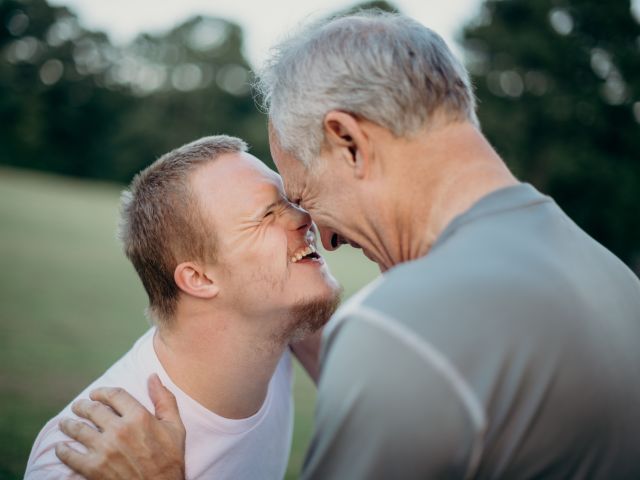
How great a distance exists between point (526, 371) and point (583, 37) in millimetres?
42915

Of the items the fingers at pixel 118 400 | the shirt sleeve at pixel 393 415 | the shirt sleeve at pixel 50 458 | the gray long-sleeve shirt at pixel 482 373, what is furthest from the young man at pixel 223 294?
the shirt sleeve at pixel 393 415

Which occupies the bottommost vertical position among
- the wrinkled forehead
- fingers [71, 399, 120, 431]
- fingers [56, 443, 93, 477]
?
fingers [56, 443, 93, 477]

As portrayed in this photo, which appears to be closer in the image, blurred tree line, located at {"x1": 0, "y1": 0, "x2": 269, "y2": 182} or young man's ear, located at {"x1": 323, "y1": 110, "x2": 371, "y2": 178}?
young man's ear, located at {"x1": 323, "y1": 110, "x2": 371, "y2": 178}

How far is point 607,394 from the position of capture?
167 centimetres

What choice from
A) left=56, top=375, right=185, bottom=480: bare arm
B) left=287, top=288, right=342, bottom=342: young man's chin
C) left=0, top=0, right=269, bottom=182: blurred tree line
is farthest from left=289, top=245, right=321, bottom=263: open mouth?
left=0, top=0, right=269, bottom=182: blurred tree line

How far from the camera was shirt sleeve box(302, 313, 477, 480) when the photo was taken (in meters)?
1.48

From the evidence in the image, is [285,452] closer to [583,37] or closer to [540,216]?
[540,216]

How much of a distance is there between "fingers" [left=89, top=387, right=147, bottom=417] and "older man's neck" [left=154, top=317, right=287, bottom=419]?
1.31 feet

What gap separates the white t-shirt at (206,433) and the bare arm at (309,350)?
0.42 meters

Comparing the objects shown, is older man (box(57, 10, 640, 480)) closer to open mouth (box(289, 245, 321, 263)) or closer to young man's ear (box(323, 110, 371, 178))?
young man's ear (box(323, 110, 371, 178))

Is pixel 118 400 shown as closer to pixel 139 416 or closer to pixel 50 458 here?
pixel 139 416

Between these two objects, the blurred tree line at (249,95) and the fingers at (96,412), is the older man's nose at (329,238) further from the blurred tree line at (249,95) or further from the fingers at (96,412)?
the blurred tree line at (249,95)

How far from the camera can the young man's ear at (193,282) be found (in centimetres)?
315

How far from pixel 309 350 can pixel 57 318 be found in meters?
7.58
